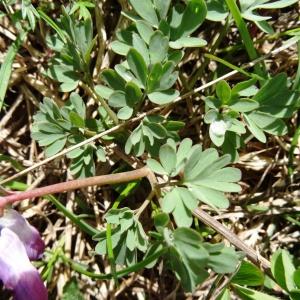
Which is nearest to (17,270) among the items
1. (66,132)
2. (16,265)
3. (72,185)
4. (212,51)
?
(16,265)

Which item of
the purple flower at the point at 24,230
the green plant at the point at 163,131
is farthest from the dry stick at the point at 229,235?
the purple flower at the point at 24,230

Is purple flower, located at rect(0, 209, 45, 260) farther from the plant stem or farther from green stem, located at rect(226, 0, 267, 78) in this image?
green stem, located at rect(226, 0, 267, 78)

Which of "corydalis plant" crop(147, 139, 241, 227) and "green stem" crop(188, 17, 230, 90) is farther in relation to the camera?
"green stem" crop(188, 17, 230, 90)

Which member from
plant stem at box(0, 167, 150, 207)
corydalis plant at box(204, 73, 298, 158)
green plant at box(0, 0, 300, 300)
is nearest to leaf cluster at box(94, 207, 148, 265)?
green plant at box(0, 0, 300, 300)

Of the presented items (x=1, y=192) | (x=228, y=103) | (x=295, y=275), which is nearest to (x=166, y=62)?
(x=228, y=103)

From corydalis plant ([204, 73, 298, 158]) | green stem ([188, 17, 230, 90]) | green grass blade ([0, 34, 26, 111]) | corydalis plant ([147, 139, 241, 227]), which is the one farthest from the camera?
green grass blade ([0, 34, 26, 111])

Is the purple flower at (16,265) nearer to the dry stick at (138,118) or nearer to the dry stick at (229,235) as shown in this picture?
the dry stick at (138,118)
